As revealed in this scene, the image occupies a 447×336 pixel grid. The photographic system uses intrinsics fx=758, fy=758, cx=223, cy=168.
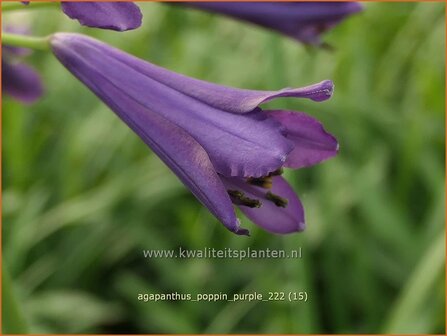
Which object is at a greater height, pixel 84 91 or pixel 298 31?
pixel 298 31

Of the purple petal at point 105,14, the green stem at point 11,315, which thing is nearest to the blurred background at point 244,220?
the green stem at point 11,315

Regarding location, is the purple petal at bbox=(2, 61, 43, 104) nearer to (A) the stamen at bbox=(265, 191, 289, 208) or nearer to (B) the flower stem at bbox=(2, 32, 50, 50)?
(B) the flower stem at bbox=(2, 32, 50, 50)

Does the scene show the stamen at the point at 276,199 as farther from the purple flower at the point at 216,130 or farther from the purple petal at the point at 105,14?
the purple petal at the point at 105,14

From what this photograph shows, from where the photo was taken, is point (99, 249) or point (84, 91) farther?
point (84, 91)

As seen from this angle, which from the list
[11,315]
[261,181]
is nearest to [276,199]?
[261,181]

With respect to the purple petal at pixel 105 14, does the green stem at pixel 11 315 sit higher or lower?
lower

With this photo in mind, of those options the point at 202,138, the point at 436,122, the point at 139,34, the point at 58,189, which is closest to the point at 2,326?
the point at 202,138

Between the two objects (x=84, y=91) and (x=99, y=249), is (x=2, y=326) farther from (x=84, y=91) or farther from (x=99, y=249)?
(x=84, y=91)
